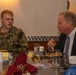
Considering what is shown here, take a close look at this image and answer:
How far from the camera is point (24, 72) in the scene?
1.83 m

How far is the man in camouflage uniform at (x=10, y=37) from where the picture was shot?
337 cm

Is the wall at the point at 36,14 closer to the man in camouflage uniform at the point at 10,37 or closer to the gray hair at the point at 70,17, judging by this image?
the man in camouflage uniform at the point at 10,37

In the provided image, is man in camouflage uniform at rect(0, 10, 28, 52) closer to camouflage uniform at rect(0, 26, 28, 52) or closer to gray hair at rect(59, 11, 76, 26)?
camouflage uniform at rect(0, 26, 28, 52)

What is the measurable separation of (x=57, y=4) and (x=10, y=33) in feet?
4.92

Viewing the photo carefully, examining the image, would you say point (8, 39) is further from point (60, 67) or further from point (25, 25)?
point (60, 67)

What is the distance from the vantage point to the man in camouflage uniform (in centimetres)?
337

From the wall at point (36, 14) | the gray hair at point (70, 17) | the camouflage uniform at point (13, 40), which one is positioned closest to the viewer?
the gray hair at point (70, 17)

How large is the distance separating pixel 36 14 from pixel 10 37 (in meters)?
1.18

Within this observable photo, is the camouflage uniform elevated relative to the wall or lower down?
lower down

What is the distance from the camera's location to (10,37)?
11.3ft

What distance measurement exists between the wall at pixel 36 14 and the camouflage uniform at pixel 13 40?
3.15ft

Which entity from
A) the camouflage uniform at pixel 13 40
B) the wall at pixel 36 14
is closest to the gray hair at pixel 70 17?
the camouflage uniform at pixel 13 40

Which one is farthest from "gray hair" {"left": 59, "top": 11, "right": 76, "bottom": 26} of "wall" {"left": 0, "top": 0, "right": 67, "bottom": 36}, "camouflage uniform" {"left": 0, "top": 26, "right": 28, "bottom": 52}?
"wall" {"left": 0, "top": 0, "right": 67, "bottom": 36}

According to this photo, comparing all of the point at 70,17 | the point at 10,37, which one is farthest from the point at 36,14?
the point at 70,17
